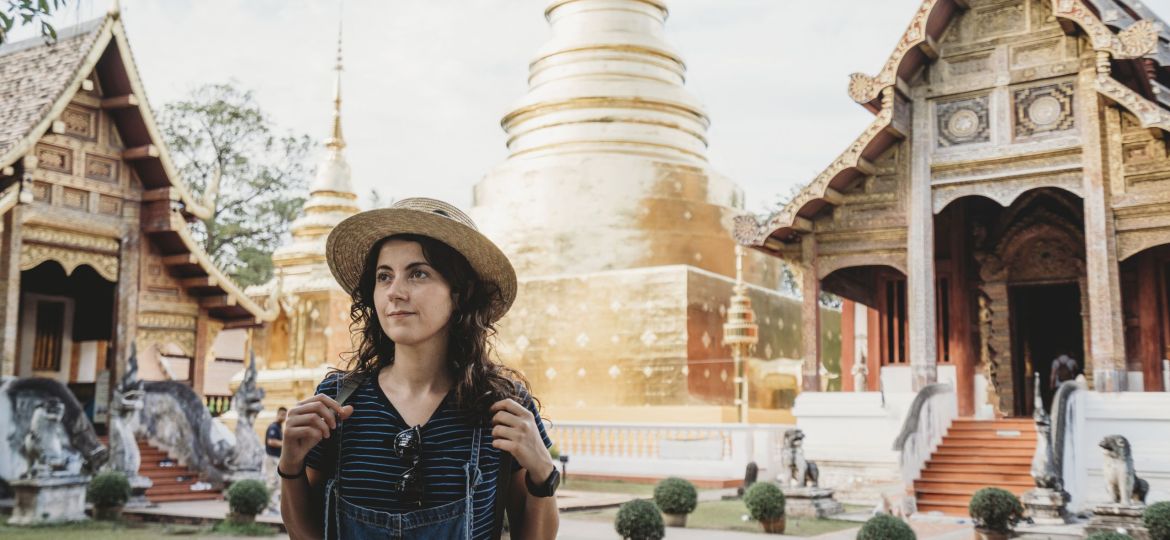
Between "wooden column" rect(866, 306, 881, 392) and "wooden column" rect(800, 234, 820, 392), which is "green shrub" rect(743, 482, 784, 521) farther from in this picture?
"wooden column" rect(866, 306, 881, 392)

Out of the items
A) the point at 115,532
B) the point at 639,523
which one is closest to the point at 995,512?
the point at 639,523

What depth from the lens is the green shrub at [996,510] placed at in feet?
34.2

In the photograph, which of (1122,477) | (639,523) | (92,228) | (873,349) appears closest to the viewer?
(639,523)

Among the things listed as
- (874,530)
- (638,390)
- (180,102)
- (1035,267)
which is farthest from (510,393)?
(180,102)

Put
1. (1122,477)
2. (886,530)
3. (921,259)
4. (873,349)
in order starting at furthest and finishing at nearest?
(873,349) < (921,259) < (1122,477) < (886,530)

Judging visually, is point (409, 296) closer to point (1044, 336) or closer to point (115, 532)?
point (115, 532)

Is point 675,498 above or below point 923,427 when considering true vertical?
below

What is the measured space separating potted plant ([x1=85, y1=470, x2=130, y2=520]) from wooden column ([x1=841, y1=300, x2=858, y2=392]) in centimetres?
1039

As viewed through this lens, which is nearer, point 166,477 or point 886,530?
point 886,530

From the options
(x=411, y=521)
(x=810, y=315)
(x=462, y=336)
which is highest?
(x=810, y=315)

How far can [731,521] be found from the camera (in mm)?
12281

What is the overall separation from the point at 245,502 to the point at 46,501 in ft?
7.22

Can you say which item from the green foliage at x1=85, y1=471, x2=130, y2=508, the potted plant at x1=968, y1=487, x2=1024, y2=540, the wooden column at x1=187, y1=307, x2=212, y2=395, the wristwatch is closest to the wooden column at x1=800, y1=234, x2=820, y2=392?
the potted plant at x1=968, y1=487, x2=1024, y2=540

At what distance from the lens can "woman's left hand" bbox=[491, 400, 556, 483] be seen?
2457 millimetres
